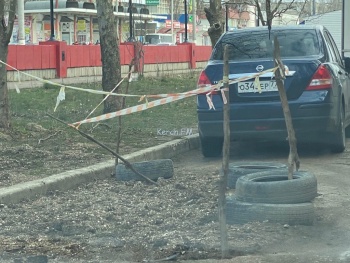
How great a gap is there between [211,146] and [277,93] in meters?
1.27

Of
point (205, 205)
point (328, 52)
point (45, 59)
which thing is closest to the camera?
point (205, 205)

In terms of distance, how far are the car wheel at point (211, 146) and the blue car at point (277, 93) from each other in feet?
Answer: 0.06

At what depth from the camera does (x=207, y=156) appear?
1048 cm

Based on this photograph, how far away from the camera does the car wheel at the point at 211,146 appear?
10.0 meters

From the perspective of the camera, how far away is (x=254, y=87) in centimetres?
938

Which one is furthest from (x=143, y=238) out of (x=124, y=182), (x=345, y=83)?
(x=345, y=83)

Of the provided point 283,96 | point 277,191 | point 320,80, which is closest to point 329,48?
point 320,80

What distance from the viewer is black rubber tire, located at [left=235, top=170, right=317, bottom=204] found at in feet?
21.2

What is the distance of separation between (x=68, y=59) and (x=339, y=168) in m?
19.8

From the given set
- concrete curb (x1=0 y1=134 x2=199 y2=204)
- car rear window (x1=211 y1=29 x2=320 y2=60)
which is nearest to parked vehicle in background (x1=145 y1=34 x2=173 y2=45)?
concrete curb (x1=0 y1=134 x2=199 y2=204)

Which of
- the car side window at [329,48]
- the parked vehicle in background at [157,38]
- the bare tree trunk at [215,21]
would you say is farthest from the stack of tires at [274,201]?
the parked vehicle in background at [157,38]

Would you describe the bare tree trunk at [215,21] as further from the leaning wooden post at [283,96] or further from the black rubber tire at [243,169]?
the leaning wooden post at [283,96]

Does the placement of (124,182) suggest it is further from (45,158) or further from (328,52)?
(328,52)

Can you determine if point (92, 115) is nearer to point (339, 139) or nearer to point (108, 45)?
point (108, 45)
